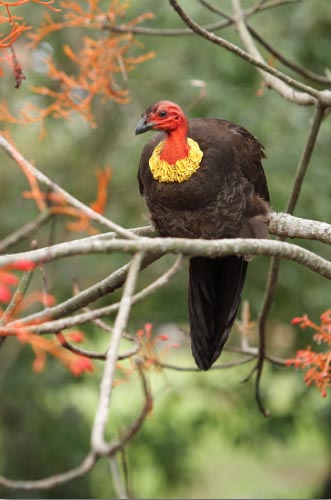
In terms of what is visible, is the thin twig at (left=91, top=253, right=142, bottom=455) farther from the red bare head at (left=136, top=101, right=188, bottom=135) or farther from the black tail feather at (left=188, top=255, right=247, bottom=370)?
the black tail feather at (left=188, top=255, right=247, bottom=370)

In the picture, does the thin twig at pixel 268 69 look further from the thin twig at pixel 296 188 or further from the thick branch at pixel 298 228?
the thick branch at pixel 298 228

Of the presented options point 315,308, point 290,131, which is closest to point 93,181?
point 290,131

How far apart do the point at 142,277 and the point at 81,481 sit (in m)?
2.42

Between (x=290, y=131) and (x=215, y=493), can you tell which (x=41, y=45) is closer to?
(x=290, y=131)

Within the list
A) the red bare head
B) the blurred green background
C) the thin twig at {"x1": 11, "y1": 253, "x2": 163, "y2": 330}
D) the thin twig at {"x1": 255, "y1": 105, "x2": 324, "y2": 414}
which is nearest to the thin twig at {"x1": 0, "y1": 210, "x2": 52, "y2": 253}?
the thin twig at {"x1": 11, "y1": 253, "x2": 163, "y2": 330}

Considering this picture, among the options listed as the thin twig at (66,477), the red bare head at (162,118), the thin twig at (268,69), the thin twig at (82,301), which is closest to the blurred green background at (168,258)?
the red bare head at (162,118)

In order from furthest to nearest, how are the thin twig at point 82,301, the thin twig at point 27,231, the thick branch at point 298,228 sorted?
the thick branch at point 298,228
the thin twig at point 82,301
the thin twig at point 27,231

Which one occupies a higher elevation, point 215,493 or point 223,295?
point 223,295

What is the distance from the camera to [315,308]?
627 cm

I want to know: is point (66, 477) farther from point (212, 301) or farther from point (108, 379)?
point (212, 301)

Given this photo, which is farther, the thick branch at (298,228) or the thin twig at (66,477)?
the thick branch at (298,228)

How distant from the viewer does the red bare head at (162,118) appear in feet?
10.4

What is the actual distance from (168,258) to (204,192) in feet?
10.5

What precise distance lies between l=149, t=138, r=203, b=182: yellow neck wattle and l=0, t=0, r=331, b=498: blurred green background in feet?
7.22
